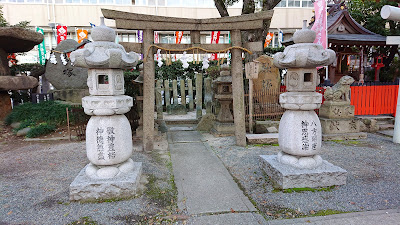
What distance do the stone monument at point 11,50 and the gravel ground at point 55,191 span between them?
3183 mm

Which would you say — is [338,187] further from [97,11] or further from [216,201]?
[97,11]

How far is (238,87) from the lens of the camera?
19.9 feet

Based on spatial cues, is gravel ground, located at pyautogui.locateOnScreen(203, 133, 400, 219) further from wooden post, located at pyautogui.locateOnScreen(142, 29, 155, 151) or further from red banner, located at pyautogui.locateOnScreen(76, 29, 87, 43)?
red banner, located at pyautogui.locateOnScreen(76, 29, 87, 43)

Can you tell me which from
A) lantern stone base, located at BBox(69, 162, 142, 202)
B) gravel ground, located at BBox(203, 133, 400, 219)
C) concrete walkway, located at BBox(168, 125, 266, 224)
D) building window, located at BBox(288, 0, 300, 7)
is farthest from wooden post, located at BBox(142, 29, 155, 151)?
building window, located at BBox(288, 0, 300, 7)

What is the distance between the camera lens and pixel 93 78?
3.64m

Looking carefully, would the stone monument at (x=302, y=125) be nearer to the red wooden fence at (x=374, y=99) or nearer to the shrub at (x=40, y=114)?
the red wooden fence at (x=374, y=99)

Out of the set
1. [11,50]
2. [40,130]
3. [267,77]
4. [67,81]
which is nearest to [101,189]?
[40,130]

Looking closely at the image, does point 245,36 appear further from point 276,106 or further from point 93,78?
point 93,78

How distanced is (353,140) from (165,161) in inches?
215

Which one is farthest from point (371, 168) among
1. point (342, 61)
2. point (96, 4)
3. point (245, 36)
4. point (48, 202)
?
point (96, 4)

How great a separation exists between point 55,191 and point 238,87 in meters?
4.44

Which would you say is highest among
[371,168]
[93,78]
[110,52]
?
[110,52]

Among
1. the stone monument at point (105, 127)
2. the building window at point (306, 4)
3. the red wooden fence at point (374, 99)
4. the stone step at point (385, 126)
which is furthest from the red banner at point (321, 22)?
the building window at point (306, 4)

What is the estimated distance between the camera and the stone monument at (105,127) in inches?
135
